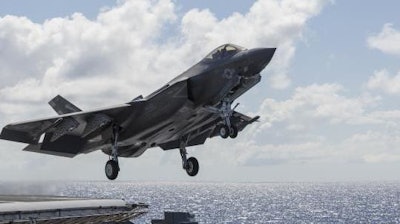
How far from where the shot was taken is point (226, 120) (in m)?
25.8

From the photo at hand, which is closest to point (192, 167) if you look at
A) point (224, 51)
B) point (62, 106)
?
point (224, 51)

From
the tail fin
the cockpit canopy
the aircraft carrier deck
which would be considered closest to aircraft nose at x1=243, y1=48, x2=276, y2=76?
the cockpit canopy

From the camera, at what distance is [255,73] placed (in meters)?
25.2

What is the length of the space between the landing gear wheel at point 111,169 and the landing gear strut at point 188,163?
14.2 feet

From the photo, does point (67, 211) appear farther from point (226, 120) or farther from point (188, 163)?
point (226, 120)

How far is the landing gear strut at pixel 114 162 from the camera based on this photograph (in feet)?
97.0

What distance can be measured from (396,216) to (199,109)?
163868mm

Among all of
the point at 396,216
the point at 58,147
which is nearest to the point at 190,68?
the point at 58,147

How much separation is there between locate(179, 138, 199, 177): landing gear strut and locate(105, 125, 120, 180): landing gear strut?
431 cm

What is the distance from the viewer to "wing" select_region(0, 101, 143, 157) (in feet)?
94.0

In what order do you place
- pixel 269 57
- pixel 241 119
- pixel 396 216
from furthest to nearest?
pixel 396 216, pixel 241 119, pixel 269 57

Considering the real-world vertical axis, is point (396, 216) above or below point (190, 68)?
below

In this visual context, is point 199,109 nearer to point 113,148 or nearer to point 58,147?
point 113,148

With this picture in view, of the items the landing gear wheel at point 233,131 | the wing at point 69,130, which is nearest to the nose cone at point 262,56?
the landing gear wheel at point 233,131
